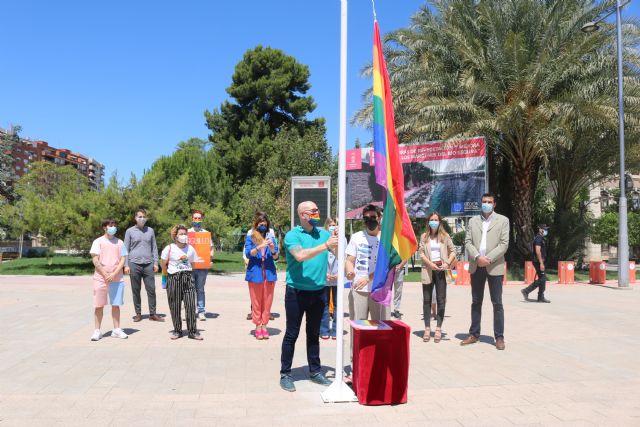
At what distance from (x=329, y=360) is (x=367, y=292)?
3.72 feet

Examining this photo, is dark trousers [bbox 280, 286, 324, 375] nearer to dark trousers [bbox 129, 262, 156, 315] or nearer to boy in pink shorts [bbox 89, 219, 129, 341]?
boy in pink shorts [bbox 89, 219, 129, 341]

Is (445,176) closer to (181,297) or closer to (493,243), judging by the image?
(493,243)

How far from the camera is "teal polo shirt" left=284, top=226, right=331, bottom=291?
5.15 metres

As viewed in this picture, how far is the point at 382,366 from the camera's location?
474 cm

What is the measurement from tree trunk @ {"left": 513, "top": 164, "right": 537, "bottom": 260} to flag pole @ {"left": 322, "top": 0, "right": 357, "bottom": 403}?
18.0 metres

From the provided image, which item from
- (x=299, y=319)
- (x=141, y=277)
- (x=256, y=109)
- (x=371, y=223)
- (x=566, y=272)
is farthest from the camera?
(x=256, y=109)

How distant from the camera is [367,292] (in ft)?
19.2

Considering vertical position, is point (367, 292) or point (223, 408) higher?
point (367, 292)

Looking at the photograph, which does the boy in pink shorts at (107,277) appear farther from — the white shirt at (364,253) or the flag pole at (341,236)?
the flag pole at (341,236)

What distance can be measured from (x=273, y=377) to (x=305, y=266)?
1309 millimetres

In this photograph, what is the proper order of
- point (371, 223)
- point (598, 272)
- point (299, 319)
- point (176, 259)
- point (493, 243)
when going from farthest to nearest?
point (598, 272) → point (176, 259) → point (493, 243) → point (371, 223) → point (299, 319)

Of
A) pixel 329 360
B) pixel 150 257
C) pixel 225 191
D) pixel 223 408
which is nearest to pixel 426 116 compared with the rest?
pixel 150 257

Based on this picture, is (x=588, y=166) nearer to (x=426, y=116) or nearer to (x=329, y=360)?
(x=426, y=116)

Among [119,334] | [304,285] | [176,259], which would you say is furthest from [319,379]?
[119,334]
